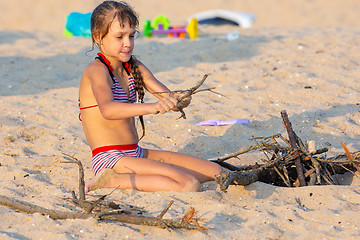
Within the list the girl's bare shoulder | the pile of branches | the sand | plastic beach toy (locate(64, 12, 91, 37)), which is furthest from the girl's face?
plastic beach toy (locate(64, 12, 91, 37))

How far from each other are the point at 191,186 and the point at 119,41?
1079 millimetres

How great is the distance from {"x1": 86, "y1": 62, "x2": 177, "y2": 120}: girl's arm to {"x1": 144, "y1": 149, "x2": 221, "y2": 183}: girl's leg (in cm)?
58

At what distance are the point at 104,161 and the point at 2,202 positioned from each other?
0.70m

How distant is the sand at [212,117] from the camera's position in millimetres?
2609

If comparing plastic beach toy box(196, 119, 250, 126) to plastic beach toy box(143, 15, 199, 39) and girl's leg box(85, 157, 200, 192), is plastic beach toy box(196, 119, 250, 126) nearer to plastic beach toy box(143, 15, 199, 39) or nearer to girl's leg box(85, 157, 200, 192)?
girl's leg box(85, 157, 200, 192)

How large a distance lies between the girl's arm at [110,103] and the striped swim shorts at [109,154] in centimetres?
30

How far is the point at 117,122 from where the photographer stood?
10.7ft

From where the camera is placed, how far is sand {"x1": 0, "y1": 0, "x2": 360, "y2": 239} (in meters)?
2.61

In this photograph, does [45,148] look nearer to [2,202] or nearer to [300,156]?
[2,202]

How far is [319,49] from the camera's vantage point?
6.85 metres

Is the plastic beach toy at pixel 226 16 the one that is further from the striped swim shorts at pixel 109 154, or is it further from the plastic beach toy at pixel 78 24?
the striped swim shorts at pixel 109 154

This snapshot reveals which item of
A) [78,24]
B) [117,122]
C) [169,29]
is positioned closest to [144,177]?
[117,122]

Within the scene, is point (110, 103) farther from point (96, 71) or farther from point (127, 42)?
point (127, 42)

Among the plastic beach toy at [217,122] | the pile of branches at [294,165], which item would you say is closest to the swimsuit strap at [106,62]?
the pile of branches at [294,165]
